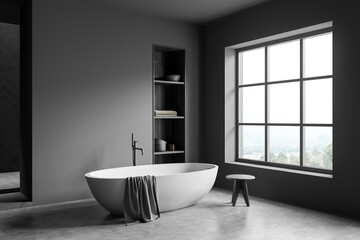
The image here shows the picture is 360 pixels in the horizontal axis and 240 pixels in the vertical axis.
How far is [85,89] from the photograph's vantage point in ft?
15.7

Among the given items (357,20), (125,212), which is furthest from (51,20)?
(357,20)

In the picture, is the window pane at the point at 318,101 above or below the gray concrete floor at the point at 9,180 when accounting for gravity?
above

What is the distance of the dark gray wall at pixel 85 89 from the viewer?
4.44m

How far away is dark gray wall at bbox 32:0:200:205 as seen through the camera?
175 inches

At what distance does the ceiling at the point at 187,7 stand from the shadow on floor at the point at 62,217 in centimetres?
282

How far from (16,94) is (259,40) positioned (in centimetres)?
515

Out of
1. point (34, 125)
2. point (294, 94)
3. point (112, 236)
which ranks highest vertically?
point (294, 94)

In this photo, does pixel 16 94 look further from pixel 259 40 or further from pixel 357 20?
pixel 357 20

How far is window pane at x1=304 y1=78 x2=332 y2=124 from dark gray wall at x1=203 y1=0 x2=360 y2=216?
295mm

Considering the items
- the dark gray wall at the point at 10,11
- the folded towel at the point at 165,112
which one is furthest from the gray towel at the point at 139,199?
the dark gray wall at the point at 10,11

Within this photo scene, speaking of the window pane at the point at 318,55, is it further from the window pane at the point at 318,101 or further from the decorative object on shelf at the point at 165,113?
the decorative object on shelf at the point at 165,113

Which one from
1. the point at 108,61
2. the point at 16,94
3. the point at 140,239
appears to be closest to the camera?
the point at 140,239

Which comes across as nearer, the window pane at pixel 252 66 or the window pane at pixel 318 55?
the window pane at pixel 318 55

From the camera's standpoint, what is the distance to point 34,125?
14.4ft
